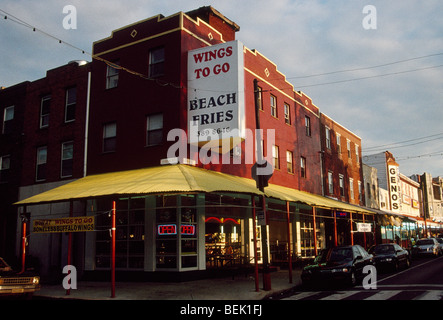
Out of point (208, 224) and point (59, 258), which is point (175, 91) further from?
point (59, 258)

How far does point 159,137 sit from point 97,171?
3.92m

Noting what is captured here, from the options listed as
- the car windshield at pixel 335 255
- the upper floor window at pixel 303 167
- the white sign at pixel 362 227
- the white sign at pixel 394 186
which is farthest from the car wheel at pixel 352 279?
the white sign at pixel 394 186

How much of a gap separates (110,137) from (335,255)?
11716 millimetres

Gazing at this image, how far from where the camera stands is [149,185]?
14.3m

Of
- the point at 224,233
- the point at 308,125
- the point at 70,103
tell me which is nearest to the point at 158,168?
the point at 224,233

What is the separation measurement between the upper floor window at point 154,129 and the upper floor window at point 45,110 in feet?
24.4

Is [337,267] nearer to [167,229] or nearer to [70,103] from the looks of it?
[167,229]

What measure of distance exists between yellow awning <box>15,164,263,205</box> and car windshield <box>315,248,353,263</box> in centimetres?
401

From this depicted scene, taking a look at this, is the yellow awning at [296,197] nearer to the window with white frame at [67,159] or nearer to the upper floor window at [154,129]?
the upper floor window at [154,129]

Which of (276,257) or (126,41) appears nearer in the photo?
(126,41)

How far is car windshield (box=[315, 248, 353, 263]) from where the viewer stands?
16125 mm

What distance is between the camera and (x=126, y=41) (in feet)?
66.6
